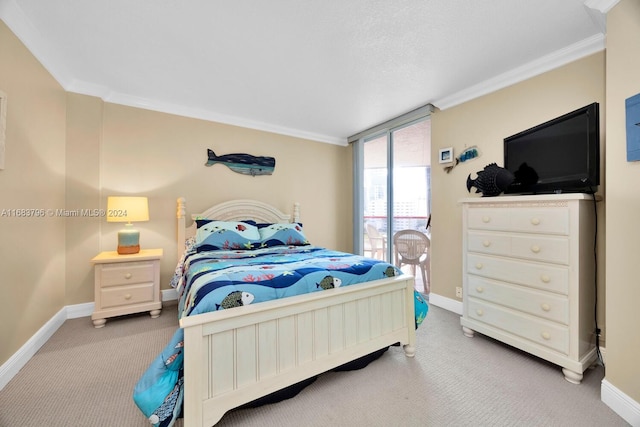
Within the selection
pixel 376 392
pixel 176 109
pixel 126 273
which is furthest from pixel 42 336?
pixel 376 392

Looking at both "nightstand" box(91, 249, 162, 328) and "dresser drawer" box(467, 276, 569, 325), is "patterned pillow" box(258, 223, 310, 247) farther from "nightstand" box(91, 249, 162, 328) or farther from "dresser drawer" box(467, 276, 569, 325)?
"dresser drawer" box(467, 276, 569, 325)

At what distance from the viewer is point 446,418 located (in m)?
1.37

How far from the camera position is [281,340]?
1479 millimetres

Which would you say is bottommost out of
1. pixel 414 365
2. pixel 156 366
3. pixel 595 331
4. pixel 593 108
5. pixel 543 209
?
pixel 414 365

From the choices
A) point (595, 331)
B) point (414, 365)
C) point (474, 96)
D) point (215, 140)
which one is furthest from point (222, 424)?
point (474, 96)

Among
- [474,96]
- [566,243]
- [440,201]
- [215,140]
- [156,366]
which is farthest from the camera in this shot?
[215,140]

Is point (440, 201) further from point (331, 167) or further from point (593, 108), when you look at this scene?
point (331, 167)

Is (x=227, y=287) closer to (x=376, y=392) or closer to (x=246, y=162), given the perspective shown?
(x=376, y=392)

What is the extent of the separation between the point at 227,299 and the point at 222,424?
2.18 feet

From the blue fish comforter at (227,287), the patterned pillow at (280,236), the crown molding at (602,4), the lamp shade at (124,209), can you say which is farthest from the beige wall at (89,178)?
the crown molding at (602,4)

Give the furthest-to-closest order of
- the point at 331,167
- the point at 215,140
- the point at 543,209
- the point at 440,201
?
1. the point at 331,167
2. the point at 215,140
3. the point at 440,201
4. the point at 543,209

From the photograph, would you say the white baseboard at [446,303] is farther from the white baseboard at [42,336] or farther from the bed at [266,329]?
the white baseboard at [42,336]

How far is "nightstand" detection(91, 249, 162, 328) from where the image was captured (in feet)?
8.01

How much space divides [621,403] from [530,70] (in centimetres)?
250
